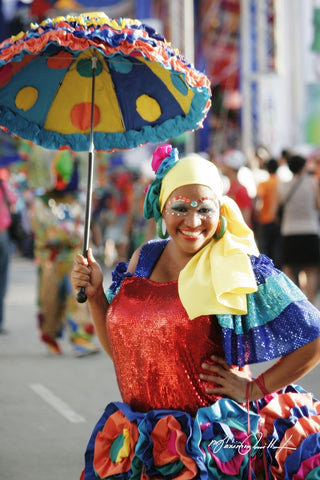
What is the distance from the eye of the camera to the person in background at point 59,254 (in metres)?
8.34

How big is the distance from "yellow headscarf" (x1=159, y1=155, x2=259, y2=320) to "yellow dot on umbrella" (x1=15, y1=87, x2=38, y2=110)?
1059 millimetres

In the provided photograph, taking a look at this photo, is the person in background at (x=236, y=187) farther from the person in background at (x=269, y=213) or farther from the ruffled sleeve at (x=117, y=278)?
the ruffled sleeve at (x=117, y=278)

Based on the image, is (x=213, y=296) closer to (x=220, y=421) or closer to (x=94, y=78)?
(x=220, y=421)

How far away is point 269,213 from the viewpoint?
1145 centimetres

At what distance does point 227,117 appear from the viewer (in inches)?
1132

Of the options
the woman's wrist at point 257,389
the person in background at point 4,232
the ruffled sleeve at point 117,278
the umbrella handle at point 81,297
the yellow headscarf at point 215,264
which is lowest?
the person in background at point 4,232

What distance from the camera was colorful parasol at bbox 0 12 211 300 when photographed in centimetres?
353

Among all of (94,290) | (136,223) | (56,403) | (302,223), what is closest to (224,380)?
(94,290)

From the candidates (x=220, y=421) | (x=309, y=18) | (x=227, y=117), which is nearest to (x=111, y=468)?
(x=220, y=421)

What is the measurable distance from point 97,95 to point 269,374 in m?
1.73

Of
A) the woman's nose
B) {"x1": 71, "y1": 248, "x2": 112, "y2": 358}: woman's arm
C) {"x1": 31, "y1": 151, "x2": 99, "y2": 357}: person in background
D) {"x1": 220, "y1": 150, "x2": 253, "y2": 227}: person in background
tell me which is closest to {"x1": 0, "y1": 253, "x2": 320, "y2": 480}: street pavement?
{"x1": 31, "y1": 151, "x2": 99, "y2": 357}: person in background

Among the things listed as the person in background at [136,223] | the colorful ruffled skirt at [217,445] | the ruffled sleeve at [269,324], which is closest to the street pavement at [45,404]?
the colorful ruffled skirt at [217,445]

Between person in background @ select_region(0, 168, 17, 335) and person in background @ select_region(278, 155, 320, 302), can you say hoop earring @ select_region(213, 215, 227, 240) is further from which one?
person in background @ select_region(278, 155, 320, 302)

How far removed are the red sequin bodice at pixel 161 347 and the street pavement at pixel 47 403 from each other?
6.31 feet
